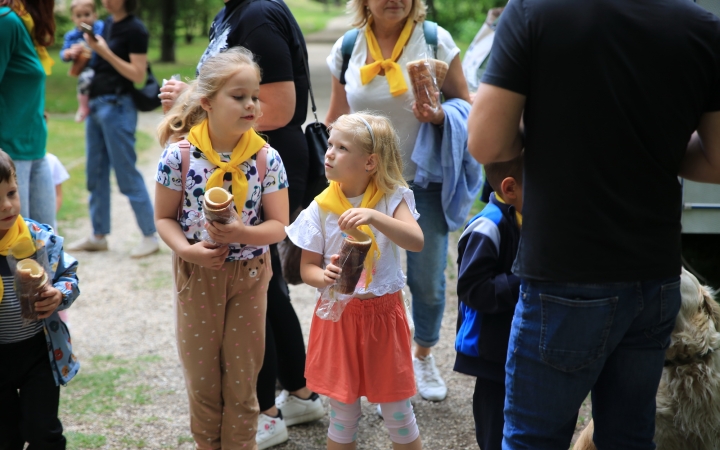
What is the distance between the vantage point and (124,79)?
6.60 metres

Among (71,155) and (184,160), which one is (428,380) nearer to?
(184,160)

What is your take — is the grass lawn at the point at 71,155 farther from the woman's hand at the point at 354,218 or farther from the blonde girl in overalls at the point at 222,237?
the woman's hand at the point at 354,218

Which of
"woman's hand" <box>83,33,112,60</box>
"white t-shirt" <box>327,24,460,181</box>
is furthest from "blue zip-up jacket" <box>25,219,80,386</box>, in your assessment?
"woman's hand" <box>83,33,112,60</box>

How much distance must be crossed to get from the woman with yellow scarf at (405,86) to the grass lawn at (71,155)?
5427 millimetres

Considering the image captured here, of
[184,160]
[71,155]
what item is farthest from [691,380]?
[71,155]

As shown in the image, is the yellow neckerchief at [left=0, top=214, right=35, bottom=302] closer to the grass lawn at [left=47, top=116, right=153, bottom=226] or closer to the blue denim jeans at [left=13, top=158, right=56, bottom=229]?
the blue denim jeans at [left=13, top=158, right=56, bottom=229]

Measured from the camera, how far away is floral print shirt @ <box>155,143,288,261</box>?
277 centimetres

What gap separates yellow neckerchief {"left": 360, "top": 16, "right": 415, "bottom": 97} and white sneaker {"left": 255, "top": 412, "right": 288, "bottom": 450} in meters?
1.72

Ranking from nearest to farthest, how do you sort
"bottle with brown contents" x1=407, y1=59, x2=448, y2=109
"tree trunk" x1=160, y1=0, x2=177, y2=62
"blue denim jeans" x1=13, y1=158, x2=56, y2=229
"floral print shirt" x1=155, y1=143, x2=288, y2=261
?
1. "floral print shirt" x1=155, y1=143, x2=288, y2=261
2. "bottle with brown contents" x1=407, y1=59, x2=448, y2=109
3. "blue denim jeans" x1=13, y1=158, x2=56, y2=229
4. "tree trunk" x1=160, y1=0, x2=177, y2=62

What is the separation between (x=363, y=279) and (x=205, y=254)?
24.2 inches

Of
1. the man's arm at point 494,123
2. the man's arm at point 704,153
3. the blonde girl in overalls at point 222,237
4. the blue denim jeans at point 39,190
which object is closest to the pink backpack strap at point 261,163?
the blonde girl in overalls at point 222,237

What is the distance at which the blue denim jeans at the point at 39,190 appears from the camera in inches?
164

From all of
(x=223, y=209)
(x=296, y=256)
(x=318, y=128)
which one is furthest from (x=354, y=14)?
(x=223, y=209)

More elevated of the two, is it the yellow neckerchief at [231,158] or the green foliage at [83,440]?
the yellow neckerchief at [231,158]
